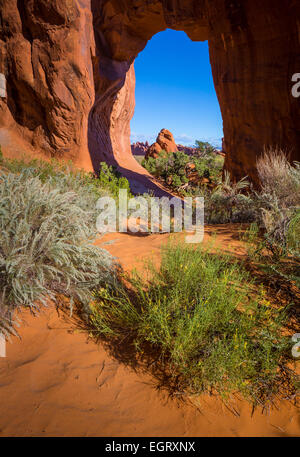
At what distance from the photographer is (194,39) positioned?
8.57 metres

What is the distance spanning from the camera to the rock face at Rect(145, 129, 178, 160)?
19.6 meters

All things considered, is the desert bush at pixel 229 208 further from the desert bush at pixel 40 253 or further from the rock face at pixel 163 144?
the rock face at pixel 163 144

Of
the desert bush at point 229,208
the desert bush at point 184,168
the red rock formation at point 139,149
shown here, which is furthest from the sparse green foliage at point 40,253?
the red rock formation at point 139,149

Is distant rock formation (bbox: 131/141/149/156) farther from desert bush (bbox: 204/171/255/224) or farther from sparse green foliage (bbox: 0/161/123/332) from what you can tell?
sparse green foliage (bbox: 0/161/123/332)

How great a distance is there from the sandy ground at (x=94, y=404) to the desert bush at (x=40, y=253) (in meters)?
0.41

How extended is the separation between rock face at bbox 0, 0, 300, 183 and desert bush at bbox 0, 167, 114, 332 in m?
6.06

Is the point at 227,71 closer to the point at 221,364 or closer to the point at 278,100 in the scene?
the point at 278,100

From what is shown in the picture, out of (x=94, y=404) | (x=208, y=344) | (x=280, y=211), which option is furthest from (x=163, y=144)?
(x=94, y=404)

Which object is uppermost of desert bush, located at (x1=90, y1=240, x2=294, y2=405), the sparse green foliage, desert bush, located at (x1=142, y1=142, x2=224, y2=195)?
desert bush, located at (x1=142, y1=142, x2=224, y2=195)

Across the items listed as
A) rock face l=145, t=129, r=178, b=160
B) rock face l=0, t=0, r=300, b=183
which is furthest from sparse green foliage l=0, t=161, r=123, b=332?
rock face l=145, t=129, r=178, b=160

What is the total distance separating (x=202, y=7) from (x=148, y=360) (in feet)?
31.3

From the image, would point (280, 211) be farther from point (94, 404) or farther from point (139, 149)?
point (139, 149)

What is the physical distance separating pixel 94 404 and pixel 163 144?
67.1 feet

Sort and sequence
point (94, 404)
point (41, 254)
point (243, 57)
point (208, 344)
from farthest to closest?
point (243, 57) < point (41, 254) < point (208, 344) < point (94, 404)
